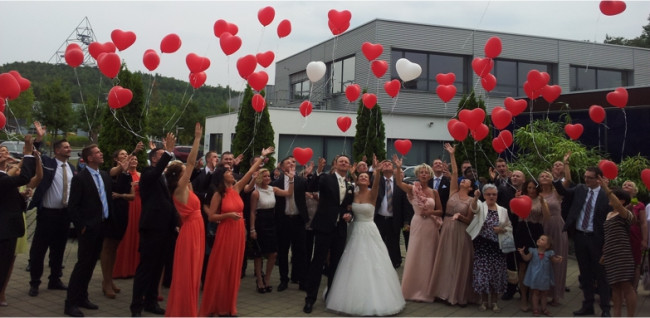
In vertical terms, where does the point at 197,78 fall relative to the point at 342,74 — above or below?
below

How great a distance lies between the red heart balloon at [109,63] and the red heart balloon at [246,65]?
205 centimetres

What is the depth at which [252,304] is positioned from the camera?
6445 millimetres

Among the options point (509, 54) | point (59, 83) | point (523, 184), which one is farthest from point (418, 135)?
point (59, 83)

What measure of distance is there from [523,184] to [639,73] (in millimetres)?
25196

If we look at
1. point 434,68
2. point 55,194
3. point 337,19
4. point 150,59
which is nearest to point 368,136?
point 434,68

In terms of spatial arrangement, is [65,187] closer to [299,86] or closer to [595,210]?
[595,210]

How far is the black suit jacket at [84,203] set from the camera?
566 centimetres

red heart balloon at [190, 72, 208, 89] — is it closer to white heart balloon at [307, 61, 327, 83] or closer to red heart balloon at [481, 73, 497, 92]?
white heart balloon at [307, 61, 327, 83]

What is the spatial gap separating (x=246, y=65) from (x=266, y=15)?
3.59 ft

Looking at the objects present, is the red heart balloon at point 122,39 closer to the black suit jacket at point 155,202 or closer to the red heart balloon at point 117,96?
the red heart balloon at point 117,96

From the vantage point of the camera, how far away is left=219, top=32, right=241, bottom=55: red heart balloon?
27.3 feet

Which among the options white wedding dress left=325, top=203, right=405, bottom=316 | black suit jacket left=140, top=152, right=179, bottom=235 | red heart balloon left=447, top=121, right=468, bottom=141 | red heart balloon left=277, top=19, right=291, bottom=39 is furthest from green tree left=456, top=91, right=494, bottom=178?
black suit jacket left=140, top=152, right=179, bottom=235

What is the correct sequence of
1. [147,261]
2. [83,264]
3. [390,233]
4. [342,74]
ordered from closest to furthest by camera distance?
1. [147,261]
2. [83,264]
3. [390,233]
4. [342,74]

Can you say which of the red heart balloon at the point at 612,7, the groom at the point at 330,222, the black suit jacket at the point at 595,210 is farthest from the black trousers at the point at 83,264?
the red heart balloon at the point at 612,7
